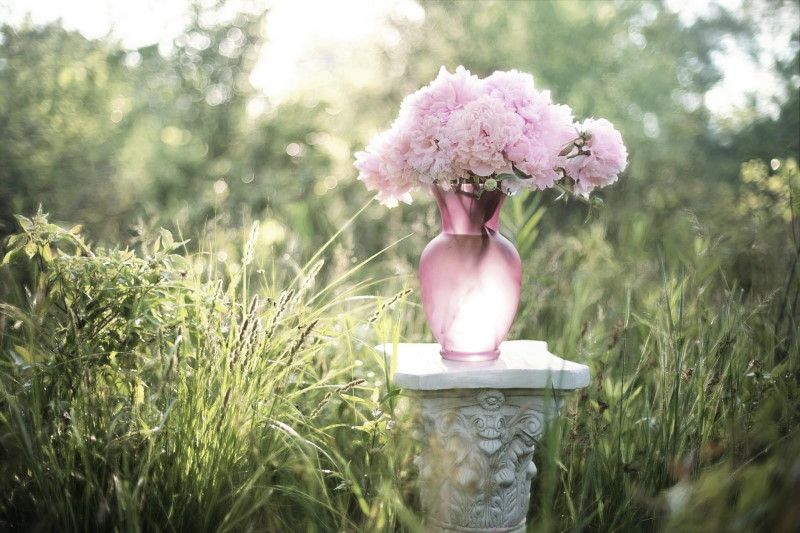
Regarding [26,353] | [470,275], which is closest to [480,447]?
[470,275]

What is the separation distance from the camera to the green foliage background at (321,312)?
1770mm

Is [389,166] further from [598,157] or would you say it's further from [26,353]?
[26,353]

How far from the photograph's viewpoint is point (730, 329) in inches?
81.6

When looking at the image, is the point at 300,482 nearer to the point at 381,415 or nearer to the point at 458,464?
the point at 381,415

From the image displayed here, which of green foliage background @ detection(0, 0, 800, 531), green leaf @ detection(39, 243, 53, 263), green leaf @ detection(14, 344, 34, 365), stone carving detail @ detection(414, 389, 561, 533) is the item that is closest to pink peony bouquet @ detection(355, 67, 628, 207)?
green foliage background @ detection(0, 0, 800, 531)

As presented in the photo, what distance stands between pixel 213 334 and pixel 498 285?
77 centimetres

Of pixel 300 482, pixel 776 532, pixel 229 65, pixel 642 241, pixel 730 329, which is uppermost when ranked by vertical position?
pixel 229 65

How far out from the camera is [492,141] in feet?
5.86

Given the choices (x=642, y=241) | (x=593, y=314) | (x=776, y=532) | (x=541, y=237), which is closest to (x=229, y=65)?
(x=541, y=237)

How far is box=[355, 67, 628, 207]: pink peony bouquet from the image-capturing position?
5.89ft

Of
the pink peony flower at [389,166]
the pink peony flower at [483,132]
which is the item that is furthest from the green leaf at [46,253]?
the pink peony flower at [483,132]

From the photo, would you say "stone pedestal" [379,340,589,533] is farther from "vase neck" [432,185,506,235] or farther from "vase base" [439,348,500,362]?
"vase neck" [432,185,506,235]

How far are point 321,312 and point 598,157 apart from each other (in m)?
1.01

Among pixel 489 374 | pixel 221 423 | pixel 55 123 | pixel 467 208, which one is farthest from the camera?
pixel 55 123
